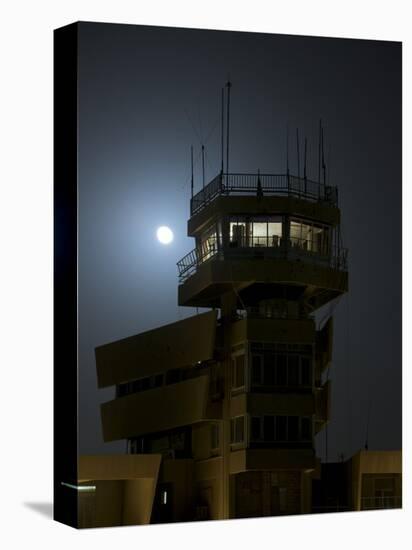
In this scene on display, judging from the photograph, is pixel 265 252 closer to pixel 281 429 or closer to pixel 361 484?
pixel 281 429

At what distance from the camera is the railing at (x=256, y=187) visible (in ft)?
60.7

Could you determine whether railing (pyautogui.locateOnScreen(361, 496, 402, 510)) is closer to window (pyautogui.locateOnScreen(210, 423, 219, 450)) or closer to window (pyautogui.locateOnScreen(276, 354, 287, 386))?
window (pyautogui.locateOnScreen(276, 354, 287, 386))

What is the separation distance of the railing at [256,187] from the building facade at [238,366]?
1 cm

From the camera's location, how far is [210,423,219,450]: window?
1836 cm

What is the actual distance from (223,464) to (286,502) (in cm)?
92

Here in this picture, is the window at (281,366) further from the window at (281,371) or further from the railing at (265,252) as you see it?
the railing at (265,252)

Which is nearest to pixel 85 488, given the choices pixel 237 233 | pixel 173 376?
pixel 173 376

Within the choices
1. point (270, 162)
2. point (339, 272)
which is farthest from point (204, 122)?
point (339, 272)

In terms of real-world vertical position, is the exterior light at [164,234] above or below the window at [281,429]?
above

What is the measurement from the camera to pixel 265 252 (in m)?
18.7

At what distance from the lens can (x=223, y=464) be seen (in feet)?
60.4

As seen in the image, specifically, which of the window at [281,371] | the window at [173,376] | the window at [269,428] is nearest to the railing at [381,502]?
the window at [269,428]

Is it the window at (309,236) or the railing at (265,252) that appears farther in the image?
the window at (309,236)

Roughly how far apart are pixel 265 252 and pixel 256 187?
2.42 ft
